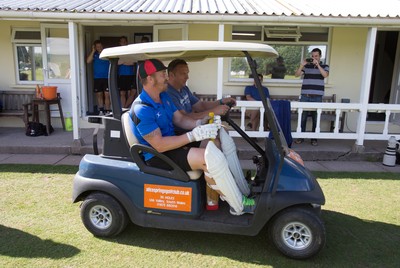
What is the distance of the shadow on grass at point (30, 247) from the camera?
2.98 m

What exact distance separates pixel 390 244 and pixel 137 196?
243cm

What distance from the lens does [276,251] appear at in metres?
3.09

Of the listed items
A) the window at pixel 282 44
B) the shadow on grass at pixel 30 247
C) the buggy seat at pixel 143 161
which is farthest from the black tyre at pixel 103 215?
the window at pixel 282 44

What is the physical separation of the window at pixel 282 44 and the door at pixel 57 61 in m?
3.84

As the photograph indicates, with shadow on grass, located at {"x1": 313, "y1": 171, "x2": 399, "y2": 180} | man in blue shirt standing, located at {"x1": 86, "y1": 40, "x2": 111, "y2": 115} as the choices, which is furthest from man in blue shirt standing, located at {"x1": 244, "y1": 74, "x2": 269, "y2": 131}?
man in blue shirt standing, located at {"x1": 86, "y1": 40, "x2": 111, "y2": 115}

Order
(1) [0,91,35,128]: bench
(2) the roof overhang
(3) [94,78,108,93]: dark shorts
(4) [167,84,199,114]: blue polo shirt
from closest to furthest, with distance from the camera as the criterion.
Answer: (4) [167,84,199,114]: blue polo shirt, (2) the roof overhang, (1) [0,91,35,128]: bench, (3) [94,78,108,93]: dark shorts

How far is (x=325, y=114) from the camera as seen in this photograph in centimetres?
743

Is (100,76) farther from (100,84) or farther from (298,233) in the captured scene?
(298,233)

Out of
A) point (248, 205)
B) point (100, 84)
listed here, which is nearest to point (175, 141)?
point (248, 205)

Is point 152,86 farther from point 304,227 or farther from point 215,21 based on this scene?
point 215,21

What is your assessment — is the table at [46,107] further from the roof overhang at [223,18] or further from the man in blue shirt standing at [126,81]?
the roof overhang at [223,18]

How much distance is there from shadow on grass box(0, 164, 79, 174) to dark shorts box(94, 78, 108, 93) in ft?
10.5

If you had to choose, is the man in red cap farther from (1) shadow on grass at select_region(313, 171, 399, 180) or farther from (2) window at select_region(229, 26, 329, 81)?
(2) window at select_region(229, 26, 329, 81)

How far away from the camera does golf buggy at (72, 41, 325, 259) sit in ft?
9.45
